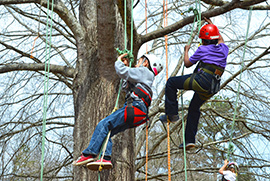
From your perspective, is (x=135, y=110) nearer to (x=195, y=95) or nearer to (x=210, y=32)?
(x=195, y=95)

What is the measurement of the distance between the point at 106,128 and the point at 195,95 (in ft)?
4.21

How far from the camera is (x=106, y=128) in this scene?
138 inches

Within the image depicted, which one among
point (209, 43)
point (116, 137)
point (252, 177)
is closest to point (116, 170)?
point (116, 137)

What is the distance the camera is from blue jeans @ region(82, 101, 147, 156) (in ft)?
11.3

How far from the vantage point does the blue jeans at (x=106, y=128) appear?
3453 mm

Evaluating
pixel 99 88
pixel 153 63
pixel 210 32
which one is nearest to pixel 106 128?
pixel 153 63

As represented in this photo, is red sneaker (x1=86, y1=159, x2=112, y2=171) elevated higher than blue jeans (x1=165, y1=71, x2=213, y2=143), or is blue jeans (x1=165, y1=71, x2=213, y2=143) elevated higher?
blue jeans (x1=165, y1=71, x2=213, y2=143)

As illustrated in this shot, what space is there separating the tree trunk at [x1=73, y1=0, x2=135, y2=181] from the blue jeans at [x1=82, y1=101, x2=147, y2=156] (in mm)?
897

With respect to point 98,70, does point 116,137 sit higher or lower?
Result: lower

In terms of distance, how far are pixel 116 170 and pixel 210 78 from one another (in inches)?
59.8

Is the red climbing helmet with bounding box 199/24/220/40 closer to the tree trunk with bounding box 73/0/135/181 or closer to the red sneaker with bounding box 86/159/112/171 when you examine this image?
the tree trunk with bounding box 73/0/135/181

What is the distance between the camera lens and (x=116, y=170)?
4.38 m

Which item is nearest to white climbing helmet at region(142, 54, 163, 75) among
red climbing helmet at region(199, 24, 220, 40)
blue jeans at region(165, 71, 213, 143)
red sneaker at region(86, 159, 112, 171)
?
blue jeans at region(165, 71, 213, 143)

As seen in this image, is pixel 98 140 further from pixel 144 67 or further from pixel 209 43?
pixel 209 43
